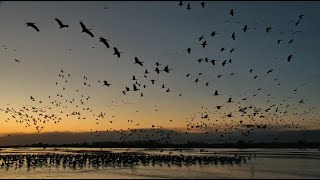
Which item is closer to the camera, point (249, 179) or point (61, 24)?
point (61, 24)

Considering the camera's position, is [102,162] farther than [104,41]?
Yes

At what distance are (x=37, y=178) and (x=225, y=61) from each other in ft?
93.1

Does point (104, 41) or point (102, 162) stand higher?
point (104, 41)

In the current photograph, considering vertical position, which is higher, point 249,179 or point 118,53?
point 118,53

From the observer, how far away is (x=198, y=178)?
46062 millimetres

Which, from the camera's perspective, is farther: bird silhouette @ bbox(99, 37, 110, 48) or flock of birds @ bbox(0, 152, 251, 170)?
flock of birds @ bbox(0, 152, 251, 170)

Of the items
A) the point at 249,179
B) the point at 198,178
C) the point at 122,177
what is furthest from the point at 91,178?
the point at 249,179

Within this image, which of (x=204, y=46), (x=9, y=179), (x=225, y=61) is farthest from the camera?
(x=9, y=179)

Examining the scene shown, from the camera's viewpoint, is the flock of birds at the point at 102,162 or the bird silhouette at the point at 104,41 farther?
the flock of birds at the point at 102,162

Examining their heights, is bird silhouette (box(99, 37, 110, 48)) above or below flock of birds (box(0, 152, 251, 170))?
above

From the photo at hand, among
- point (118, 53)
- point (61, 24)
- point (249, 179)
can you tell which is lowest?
point (249, 179)

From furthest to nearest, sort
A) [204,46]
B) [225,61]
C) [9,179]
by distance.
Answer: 1. [9,179]
2. [225,61]
3. [204,46]

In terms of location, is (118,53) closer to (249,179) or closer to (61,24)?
(61,24)

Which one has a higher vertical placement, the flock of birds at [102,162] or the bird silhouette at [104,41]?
the bird silhouette at [104,41]
